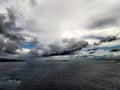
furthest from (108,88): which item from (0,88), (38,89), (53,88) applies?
(0,88)

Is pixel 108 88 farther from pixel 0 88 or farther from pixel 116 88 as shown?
pixel 0 88

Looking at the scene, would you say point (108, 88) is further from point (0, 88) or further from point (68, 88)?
point (0, 88)

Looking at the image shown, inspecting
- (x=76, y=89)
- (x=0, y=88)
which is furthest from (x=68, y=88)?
(x=0, y=88)

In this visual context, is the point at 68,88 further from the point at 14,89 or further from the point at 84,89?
the point at 14,89

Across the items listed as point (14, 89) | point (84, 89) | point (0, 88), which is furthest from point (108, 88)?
point (0, 88)

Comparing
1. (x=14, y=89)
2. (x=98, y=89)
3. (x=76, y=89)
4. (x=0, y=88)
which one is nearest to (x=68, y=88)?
(x=76, y=89)

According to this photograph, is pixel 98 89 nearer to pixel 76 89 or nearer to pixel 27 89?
pixel 76 89
